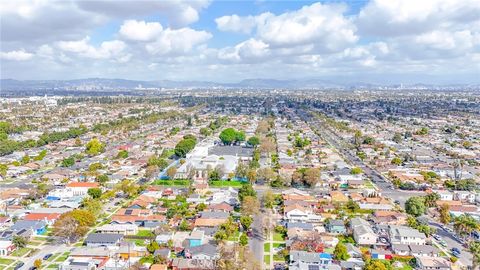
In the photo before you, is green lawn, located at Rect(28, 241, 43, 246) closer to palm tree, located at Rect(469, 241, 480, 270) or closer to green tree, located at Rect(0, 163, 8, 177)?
green tree, located at Rect(0, 163, 8, 177)

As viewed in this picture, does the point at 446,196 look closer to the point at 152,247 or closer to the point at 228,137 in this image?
the point at 152,247

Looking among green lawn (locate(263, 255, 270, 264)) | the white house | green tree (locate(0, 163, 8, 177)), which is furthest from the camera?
green tree (locate(0, 163, 8, 177))

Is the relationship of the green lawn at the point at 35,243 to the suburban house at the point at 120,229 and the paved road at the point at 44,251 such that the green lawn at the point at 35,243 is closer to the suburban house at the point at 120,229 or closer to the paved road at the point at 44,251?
the paved road at the point at 44,251

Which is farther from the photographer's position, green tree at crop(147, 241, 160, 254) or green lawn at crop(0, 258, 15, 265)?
green tree at crop(147, 241, 160, 254)

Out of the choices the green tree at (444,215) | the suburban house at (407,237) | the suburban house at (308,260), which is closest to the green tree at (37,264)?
the suburban house at (308,260)

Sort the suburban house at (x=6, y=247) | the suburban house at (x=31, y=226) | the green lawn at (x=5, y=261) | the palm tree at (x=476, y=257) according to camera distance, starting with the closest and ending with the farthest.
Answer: the palm tree at (x=476, y=257), the green lawn at (x=5, y=261), the suburban house at (x=6, y=247), the suburban house at (x=31, y=226)

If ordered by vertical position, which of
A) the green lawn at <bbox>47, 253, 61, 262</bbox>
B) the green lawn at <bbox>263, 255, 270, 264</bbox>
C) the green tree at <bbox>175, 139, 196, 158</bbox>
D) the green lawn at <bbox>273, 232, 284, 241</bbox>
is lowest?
the green lawn at <bbox>273, 232, 284, 241</bbox>

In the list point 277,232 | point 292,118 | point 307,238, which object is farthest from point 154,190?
point 292,118

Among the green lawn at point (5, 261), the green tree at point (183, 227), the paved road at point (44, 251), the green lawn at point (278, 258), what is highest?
the green tree at point (183, 227)

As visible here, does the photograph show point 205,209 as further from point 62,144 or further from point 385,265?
point 62,144

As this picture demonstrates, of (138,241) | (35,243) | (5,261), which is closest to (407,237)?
(138,241)

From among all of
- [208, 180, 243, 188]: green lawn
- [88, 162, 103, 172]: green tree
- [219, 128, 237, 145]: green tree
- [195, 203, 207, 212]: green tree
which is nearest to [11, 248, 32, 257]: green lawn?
[195, 203, 207, 212]: green tree

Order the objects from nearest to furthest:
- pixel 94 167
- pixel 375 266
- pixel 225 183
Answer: pixel 375 266 < pixel 225 183 < pixel 94 167
